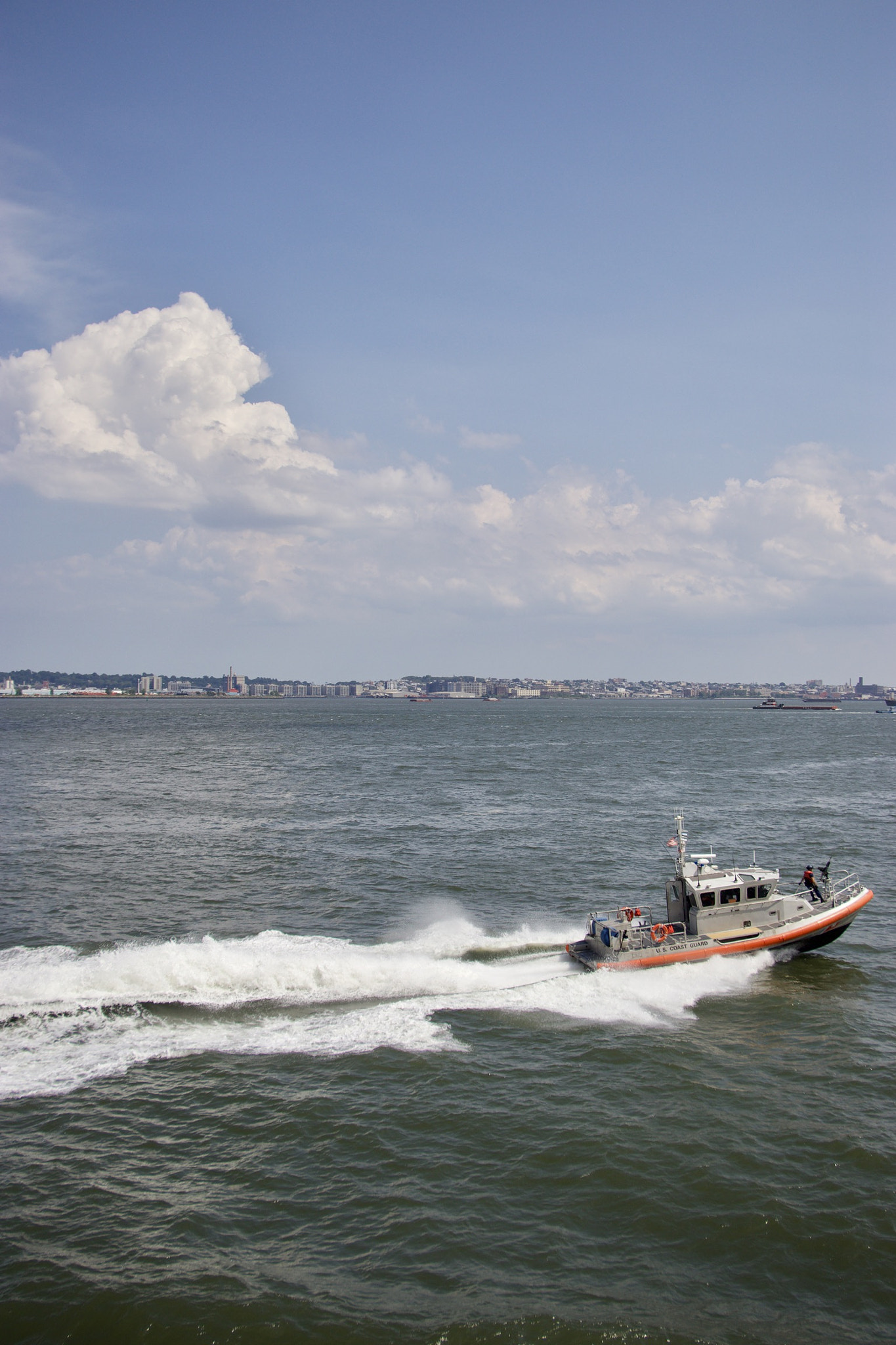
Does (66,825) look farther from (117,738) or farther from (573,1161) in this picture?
(117,738)

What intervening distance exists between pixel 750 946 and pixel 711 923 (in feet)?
5.98

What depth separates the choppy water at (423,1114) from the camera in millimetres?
15883

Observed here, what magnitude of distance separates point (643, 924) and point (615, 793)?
4348 cm

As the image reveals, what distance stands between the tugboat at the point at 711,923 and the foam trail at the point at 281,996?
2.14ft

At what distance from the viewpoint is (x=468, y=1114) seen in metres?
22.0

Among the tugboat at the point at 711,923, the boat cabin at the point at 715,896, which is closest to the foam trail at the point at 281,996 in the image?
the tugboat at the point at 711,923

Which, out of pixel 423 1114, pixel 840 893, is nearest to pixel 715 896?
pixel 840 893

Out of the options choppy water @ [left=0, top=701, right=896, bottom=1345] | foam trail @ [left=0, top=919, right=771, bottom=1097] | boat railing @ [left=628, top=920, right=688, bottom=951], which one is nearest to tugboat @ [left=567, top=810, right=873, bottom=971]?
boat railing @ [left=628, top=920, right=688, bottom=951]

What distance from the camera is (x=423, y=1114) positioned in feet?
72.1

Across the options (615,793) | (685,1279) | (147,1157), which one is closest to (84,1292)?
(147,1157)

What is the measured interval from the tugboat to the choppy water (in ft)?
3.09

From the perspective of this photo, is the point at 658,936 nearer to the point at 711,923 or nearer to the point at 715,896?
the point at 711,923

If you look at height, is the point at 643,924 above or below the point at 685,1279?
above

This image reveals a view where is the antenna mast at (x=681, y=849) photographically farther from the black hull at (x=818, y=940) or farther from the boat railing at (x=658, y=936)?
the black hull at (x=818, y=940)
